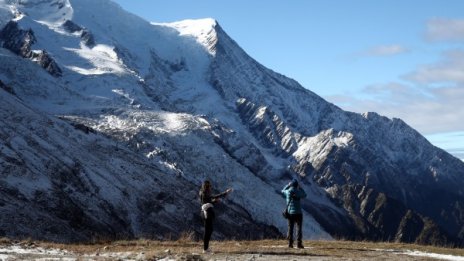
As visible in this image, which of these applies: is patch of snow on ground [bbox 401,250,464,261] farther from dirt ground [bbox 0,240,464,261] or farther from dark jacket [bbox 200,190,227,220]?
dark jacket [bbox 200,190,227,220]

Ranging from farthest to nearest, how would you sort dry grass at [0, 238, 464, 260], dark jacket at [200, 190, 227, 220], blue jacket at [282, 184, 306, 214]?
blue jacket at [282, 184, 306, 214] < dark jacket at [200, 190, 227, 220] < dry grass at [0, 238, 464, 260]

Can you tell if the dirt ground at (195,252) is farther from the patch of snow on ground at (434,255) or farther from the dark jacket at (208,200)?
the dark jacket at (208,200)

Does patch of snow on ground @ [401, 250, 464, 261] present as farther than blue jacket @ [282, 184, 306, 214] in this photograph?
No

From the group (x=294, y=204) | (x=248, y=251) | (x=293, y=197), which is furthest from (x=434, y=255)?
(x=248, y=251)

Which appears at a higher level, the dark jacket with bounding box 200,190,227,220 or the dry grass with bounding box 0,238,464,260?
the dark jacket with bounding box 200,190,227,220

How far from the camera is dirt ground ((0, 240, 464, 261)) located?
Result: 2195cm

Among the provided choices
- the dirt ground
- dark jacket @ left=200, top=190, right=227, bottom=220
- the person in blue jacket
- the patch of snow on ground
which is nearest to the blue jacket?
the person in blue jacket

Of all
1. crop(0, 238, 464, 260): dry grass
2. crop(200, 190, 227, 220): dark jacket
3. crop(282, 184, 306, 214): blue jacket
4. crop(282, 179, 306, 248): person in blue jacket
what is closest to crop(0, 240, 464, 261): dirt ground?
crop(0, 238, 464, 260): dry grass

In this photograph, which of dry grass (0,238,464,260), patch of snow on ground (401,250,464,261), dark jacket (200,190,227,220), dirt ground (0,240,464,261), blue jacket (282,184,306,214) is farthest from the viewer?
blue jacket (282,184,306,214)

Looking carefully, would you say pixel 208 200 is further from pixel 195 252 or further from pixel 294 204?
pixel 294 204

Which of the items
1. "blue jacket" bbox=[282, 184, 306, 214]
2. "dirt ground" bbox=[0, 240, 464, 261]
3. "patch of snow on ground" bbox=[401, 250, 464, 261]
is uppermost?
"blue jacket" bbox=[282, 184, 306, 214]

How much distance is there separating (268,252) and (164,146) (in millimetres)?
170645

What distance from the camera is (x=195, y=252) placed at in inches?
922

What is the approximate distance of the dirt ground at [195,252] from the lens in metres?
22.0
